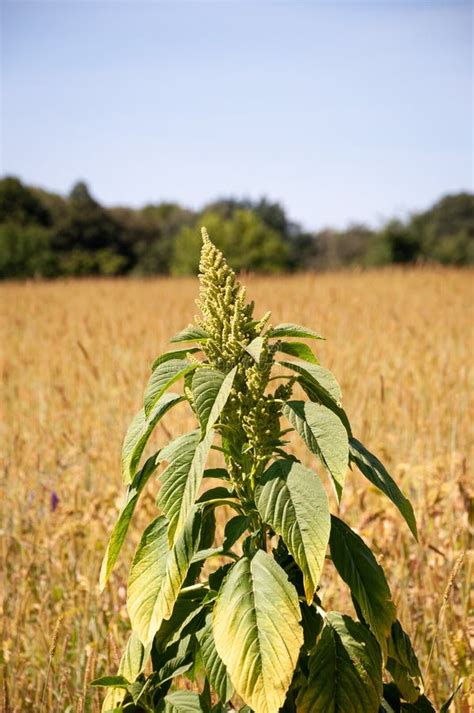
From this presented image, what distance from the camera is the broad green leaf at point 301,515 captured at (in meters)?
0.77

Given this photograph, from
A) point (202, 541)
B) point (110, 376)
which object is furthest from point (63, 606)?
point (110, 376)

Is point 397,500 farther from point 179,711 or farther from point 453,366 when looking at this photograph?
point 453,366

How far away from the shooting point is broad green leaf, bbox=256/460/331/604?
0.77m

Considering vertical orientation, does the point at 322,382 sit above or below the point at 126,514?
above

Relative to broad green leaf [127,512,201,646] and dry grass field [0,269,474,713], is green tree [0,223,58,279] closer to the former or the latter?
dry grass field [0,269,474,713]

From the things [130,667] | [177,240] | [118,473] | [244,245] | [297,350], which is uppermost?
[177,240]

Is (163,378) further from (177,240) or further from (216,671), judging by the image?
(177,240)

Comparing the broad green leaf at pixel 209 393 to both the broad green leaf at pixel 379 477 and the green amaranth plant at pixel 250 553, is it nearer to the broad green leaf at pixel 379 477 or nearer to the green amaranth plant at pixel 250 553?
the green amaranth plant at pixel 250 553

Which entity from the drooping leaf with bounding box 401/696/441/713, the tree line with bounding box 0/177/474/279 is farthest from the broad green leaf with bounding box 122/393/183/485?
the tree line with bounding box 0/177/474/279

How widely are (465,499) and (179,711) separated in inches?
50.5

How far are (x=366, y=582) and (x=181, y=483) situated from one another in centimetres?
29

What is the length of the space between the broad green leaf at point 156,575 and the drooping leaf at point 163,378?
0.18 metres

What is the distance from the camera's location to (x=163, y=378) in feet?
2.94

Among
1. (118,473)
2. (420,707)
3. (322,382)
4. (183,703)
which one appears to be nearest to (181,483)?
(322,382)
